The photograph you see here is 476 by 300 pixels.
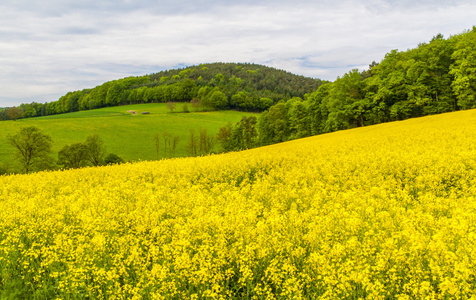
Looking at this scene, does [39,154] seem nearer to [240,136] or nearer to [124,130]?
[124,130]

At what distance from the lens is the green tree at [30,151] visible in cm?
4169

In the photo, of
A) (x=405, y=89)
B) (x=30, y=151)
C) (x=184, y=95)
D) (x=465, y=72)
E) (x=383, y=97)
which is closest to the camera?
(x=465, y=72)

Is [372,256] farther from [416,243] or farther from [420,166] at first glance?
[420,166]

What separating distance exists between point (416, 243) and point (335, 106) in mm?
52476

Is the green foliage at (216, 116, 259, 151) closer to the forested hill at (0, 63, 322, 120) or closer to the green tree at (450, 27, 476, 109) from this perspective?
the forested hill at (0, 63, 322, 120)

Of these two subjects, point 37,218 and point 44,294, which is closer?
point 44,294

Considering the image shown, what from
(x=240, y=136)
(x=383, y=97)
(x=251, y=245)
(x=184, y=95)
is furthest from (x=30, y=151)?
(x=184, y=95)

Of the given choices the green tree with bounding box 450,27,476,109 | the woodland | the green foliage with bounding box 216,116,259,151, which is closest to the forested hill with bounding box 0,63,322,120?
the green foliage with bounding box 216,116,259,151

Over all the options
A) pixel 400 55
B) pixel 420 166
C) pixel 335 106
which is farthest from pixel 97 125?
pixel 420 166

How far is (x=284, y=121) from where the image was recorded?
209 ft

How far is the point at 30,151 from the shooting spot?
139 feet

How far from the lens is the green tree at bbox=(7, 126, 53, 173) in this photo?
41.7m

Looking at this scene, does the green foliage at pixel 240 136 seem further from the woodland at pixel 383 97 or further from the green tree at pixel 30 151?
the green tree at pixel 30 151

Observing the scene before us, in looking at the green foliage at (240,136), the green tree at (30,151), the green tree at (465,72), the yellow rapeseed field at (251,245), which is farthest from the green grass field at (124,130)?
the green tree at (465,72)
